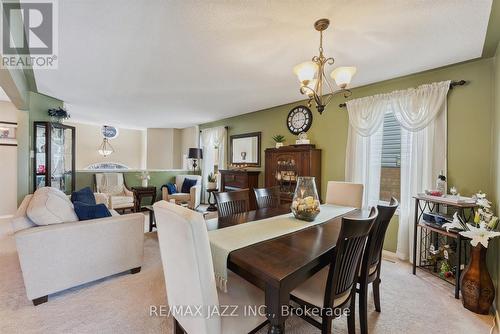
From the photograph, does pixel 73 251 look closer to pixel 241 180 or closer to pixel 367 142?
pixel 241 180

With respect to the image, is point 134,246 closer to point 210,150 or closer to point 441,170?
point 441,170

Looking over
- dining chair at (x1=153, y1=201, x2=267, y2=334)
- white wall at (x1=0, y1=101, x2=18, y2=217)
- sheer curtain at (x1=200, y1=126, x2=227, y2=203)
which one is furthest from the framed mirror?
white wall at (x1=0, y1=101, x2=18, y2=217)

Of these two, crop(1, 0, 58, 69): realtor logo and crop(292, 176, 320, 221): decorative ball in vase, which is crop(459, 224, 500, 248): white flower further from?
crop(1, 0, 58, 69): realtor logo

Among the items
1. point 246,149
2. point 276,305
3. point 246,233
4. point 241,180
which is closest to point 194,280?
point 276,305

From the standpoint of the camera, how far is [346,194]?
8.66ft

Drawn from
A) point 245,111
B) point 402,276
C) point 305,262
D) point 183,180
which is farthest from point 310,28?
point 183,180

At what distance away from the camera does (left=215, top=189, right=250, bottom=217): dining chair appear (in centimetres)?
231

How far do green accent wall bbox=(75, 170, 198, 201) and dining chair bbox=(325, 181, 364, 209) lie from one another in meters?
4.69

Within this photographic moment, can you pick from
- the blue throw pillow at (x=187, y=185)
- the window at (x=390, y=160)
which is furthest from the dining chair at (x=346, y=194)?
the blue throw pillow at (x=187, y=185)

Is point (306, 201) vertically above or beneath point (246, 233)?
above

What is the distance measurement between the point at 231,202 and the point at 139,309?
4.03 ft

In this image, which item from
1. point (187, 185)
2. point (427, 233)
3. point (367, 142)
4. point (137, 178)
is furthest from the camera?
point (187, 185)

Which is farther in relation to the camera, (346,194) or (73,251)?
(346,194)

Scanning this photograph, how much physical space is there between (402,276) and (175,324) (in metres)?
2.40
